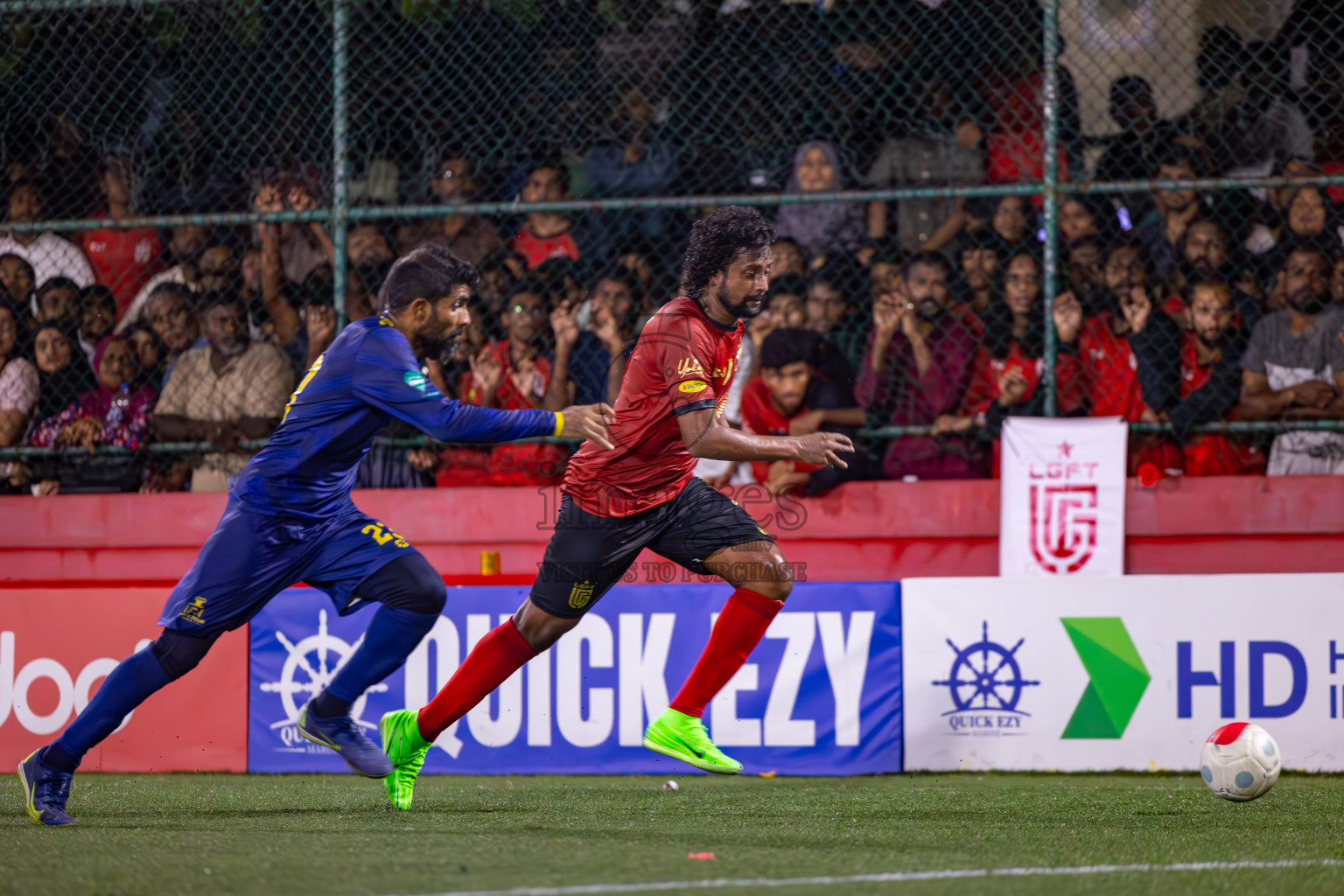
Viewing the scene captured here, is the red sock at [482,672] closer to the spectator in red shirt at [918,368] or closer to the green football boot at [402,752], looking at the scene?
the green football boot at [402,752]

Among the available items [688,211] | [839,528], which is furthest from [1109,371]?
[688,211]

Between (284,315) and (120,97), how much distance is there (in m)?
1.90

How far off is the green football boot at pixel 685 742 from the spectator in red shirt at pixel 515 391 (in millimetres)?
3008

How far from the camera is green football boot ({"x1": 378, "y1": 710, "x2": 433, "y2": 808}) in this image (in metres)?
5.01

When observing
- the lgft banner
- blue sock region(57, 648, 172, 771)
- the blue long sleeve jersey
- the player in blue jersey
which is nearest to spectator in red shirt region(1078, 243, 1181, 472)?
the lgft banner

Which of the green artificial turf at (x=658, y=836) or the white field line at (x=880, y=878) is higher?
the white field line at (x=880, y=878)

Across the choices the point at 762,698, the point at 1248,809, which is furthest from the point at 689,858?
the point at 762,698

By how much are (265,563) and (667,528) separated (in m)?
1.37

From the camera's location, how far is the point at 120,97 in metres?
8.99

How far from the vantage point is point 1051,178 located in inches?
300

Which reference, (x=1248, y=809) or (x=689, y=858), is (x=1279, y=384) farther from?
(x=689, y=858)

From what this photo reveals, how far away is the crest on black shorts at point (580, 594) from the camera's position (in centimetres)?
502

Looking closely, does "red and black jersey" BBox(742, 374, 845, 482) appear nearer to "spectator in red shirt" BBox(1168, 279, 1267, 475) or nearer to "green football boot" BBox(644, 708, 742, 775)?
"spectator in red shirt" BBox(1168, 279, 1267, 475)

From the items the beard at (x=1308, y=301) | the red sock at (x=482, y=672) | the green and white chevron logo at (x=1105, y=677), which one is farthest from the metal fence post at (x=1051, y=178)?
the red sock at (x=482, y=672)
